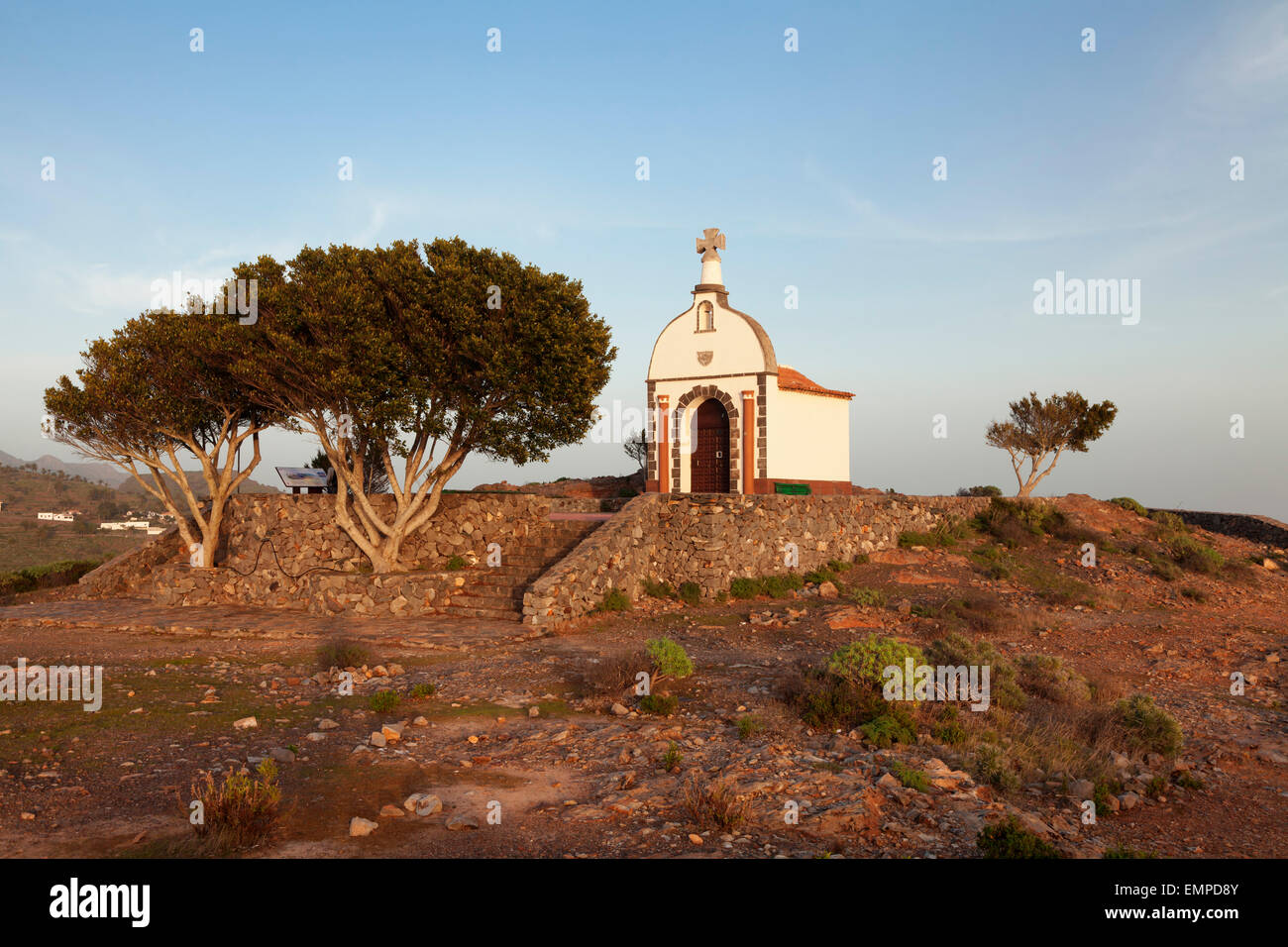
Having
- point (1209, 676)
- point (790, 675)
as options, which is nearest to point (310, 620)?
point (790, 675)

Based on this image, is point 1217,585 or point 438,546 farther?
point 1217,585

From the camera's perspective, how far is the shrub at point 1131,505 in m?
29.4

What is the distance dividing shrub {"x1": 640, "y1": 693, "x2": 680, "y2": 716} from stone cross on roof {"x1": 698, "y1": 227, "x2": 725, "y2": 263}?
17175 mm

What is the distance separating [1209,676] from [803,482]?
496 inches

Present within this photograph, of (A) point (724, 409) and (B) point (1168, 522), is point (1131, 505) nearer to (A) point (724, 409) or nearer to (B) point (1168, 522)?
(B) point (1168, 522)

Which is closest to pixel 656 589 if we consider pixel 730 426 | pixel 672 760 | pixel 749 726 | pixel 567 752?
pixel 730 426

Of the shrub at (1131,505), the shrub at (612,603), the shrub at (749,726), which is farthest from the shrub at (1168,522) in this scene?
the shrub at (749,726)

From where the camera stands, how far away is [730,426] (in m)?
22.6

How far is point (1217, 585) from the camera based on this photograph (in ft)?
68.6

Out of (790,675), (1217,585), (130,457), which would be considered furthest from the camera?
(1217,585)

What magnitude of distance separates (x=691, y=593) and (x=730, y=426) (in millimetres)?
6595

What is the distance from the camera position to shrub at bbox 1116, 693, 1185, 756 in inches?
335

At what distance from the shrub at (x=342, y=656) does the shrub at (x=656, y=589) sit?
23.1 ft
